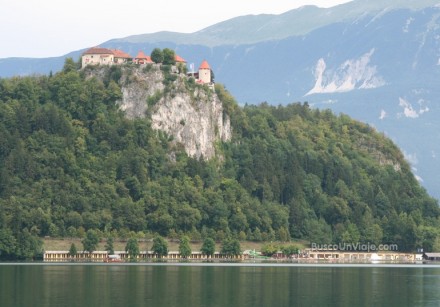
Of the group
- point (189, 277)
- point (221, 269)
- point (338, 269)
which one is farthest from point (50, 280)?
point (338, 269)

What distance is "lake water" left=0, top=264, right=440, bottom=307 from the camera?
12681cm

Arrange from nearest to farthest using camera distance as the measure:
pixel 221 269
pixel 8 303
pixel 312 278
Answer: pixel 8 303
pixel 312 278
pixel 221 269

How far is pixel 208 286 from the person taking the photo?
146m

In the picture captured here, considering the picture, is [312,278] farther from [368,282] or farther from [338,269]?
[338,269]

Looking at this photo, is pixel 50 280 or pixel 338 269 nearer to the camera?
pixel 50 280

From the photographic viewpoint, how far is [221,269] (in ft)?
616

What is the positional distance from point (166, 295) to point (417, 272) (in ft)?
218

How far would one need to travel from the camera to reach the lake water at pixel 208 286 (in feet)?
416

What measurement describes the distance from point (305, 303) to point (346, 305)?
3.72 m

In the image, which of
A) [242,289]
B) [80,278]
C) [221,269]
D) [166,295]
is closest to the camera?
[166,295]

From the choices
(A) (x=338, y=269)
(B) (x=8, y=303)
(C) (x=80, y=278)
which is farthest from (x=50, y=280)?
(A) (x=338, y=269)

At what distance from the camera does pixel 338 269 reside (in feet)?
642

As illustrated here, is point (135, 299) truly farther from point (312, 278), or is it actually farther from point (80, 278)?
point (312, 278)

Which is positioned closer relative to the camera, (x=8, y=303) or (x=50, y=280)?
(x=8, y=303)
